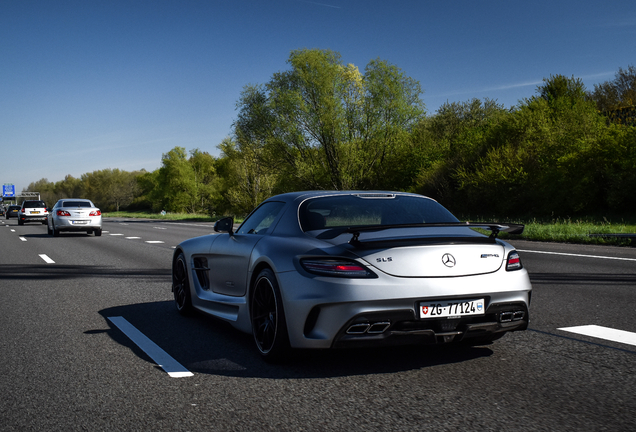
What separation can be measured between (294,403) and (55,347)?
2.63 meters

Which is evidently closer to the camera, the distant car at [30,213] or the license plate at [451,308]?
the license plate at [451,308]

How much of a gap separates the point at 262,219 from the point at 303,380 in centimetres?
178

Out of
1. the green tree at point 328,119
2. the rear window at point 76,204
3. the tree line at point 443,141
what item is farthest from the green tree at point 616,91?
the rear window at point 76,204

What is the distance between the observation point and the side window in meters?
5.21

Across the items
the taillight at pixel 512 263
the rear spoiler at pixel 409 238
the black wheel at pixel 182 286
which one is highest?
the rear spoiler at pixel 409 238

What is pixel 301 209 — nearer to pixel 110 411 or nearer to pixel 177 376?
pixel 177 376

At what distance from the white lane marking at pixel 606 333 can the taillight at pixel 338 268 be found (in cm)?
254

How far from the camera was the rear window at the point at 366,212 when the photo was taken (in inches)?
189

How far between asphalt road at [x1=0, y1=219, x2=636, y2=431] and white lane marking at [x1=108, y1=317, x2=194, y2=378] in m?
0.06

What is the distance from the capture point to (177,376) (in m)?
4.17

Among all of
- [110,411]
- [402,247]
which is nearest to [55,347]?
[110,411]

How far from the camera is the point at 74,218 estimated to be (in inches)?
947

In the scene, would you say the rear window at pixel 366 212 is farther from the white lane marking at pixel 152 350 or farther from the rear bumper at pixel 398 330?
the white lane marking at pixel 152 350

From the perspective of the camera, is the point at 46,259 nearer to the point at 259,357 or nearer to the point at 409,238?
the point at 259,357
